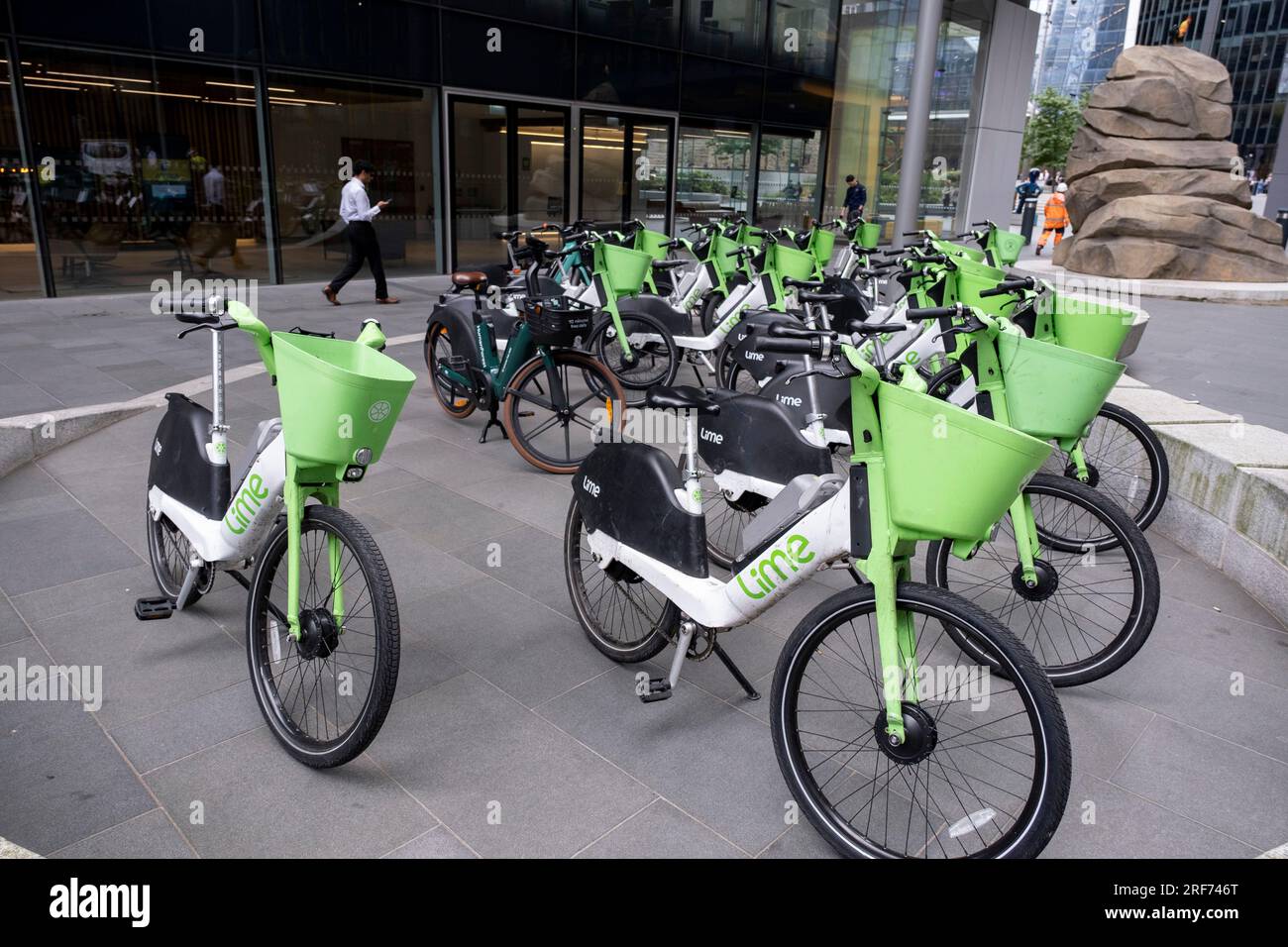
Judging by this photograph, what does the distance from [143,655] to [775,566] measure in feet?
7.09

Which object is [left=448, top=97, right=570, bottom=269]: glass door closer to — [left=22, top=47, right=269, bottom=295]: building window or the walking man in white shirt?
[left=22, top=47, right=269, bottom=295]: building window

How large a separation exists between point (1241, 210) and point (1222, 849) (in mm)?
13879

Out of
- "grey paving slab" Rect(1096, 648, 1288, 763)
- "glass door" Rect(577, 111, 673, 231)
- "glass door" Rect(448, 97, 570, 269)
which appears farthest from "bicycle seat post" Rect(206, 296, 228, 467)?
"glass door" Rect(577, 111, 673, 231)

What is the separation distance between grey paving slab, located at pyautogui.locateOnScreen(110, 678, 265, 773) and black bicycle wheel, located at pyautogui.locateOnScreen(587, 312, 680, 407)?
4092 mm

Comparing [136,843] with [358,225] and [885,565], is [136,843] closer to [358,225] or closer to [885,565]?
[885,565]

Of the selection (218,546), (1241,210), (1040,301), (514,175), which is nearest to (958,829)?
(218,546)

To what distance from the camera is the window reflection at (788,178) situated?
681 inches

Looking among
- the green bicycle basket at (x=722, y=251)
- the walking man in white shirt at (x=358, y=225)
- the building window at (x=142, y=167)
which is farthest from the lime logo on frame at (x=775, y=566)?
the building window at (x=142, y=167)

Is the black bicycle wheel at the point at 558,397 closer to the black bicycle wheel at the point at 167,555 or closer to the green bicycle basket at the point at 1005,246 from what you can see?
the black bicycle wheel at the point at 167,555

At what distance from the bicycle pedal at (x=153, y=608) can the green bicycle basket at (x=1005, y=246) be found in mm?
7012

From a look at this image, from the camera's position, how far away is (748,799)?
2.49 meters

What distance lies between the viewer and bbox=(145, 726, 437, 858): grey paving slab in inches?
88.3

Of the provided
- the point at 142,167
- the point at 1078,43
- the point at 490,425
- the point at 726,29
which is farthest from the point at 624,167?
the point at 1078,43
